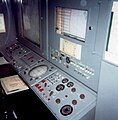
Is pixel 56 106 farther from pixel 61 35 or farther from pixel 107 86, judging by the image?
pixel 61 35

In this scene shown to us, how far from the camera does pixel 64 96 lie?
3.99 ft

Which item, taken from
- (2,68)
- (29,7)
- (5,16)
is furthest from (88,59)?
(5,16)

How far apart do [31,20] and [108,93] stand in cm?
117

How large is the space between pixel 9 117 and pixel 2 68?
0.78 m

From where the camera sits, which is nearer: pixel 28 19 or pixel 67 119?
pixel 67 119

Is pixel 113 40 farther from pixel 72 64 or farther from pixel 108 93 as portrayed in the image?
pixel 72 64

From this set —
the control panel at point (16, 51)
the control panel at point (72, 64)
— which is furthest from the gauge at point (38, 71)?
the control panel at point (16, 51)

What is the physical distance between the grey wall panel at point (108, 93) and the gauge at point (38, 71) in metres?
0.62

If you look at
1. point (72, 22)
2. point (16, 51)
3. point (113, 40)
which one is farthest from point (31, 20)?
point (113, 40)

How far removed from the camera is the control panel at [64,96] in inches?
43.5

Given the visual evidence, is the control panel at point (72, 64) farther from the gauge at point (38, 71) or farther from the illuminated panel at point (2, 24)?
the illuminated panel at point (2, 24)

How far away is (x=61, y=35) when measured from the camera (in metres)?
1.34

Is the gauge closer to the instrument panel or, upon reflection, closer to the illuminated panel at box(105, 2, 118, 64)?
the instrument panel

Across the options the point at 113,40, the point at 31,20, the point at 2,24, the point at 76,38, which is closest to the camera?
the point at 113,40
